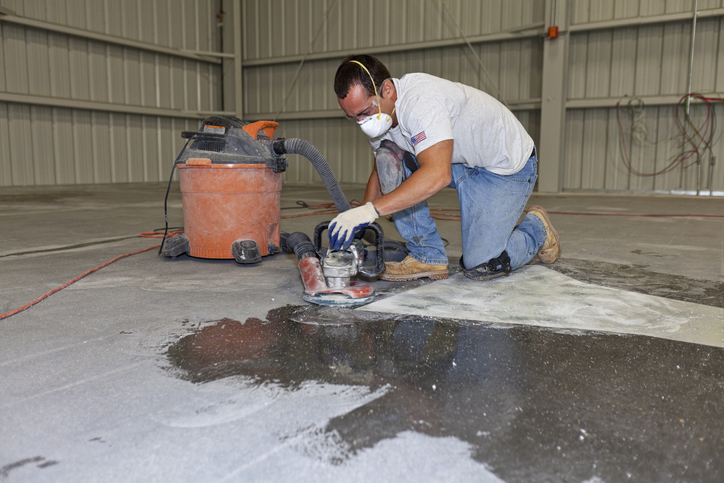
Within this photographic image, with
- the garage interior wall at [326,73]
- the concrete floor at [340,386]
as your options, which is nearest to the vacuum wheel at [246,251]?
the concrete floor at [340,386]

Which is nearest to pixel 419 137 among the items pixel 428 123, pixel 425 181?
pixel 428 123

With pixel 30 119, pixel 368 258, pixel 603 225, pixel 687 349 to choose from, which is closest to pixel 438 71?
pixel 603 225

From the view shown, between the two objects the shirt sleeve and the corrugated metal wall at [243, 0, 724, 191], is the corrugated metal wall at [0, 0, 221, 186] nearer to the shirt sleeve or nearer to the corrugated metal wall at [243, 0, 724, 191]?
the corrugated metal wall at [243, 0, 724, 191]

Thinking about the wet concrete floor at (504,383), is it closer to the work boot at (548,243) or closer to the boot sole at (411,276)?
the boot sole at (411,276)

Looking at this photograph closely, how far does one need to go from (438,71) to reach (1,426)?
1027cm

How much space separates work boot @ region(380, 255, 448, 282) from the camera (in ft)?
8.65

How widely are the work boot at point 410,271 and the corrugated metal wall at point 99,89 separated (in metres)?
8.93

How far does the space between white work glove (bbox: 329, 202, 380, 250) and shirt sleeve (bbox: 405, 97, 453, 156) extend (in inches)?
12.1

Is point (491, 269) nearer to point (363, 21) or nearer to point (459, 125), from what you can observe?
point (459, 125)

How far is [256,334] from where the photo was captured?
1.82 metres

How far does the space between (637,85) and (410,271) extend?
7.82m

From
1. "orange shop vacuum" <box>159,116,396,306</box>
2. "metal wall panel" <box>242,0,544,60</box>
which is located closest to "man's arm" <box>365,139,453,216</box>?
"orange shop vacuum" <box>159,116,396,306</box>

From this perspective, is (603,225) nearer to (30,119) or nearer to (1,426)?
(1,426)

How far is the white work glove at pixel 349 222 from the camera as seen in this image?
6.73ft
